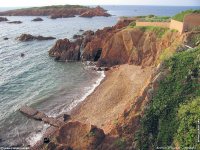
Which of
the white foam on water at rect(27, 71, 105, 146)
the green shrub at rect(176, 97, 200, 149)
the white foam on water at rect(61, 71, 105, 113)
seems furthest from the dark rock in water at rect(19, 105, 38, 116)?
the green shrub at rect(176, 97, 200, 149)

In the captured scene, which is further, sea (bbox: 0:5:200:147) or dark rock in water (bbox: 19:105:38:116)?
dark rock in water (bbox: 19:105:38:116)

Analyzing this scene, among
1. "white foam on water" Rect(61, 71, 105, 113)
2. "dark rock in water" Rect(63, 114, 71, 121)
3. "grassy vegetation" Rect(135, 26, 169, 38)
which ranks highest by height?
"grassy vegetation" Rect(135, 26, 169, 38)

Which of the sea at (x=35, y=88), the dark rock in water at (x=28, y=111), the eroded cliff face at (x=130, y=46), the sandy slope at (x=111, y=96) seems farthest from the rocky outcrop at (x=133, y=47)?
the dark rock in water at (x=28, y=111)

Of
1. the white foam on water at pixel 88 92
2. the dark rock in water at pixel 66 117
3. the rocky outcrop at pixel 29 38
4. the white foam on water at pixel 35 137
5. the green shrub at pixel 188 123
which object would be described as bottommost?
the white foam on water at pixel 35 137

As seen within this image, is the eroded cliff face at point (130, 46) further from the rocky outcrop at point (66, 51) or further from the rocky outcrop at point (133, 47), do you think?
the rocky outcrop at point (66, 51)

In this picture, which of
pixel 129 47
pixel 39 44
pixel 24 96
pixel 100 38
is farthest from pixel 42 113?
pixel 39 44

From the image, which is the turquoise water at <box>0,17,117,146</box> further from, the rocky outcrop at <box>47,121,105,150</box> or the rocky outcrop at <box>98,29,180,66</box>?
the rocky outcrop at <box>47,121,105,150</box>

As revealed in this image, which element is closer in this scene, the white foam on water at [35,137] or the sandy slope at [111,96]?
the white foam on water at [35,137]

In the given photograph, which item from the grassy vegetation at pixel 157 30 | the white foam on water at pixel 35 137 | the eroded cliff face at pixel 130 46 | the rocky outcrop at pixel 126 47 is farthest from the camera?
the grassy vegetation at pixel 157 30
